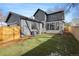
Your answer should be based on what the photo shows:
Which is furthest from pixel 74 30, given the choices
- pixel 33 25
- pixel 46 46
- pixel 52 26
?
pixel 33 25

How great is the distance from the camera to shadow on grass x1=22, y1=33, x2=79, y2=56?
2078mm

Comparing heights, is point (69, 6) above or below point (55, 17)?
above

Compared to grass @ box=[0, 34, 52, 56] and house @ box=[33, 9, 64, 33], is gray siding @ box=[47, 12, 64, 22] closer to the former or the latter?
house @ box=[33, 9, 64, 33]

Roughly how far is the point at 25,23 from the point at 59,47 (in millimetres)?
476

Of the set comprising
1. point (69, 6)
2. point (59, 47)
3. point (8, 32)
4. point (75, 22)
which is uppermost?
point (69, 6)

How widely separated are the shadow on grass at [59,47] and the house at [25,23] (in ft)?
0.63

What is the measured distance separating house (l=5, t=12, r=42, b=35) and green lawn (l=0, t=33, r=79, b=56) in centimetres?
9

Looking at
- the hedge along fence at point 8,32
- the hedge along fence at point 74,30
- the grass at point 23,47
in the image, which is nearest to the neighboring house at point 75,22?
the hedge along fence at point 74,30

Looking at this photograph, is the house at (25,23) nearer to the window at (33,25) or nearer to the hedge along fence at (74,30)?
the window at (33,25)

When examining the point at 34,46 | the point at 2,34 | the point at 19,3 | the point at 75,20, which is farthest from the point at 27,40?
the point at 75,20

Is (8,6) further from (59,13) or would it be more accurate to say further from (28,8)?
(59,13)

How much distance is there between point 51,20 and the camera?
2.14 m

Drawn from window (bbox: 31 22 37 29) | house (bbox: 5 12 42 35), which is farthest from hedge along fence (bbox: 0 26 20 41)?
window (bbox: 31 22 37 29)

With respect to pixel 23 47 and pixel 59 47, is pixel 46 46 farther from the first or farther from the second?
pixel 23 47
